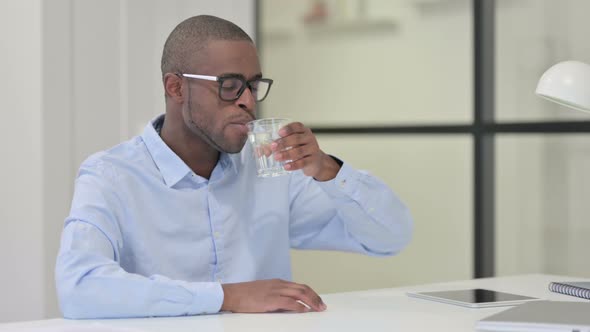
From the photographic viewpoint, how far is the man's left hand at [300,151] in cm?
178

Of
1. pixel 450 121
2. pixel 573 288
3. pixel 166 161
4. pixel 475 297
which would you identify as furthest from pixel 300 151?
pixel 450 121

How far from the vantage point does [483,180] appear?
307cm

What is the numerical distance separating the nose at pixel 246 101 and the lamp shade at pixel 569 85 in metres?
0.59

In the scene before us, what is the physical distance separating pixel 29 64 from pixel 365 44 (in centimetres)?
122

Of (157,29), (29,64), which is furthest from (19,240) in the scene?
(157,29)

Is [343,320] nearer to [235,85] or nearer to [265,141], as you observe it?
[265,141]

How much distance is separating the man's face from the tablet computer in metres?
0.51

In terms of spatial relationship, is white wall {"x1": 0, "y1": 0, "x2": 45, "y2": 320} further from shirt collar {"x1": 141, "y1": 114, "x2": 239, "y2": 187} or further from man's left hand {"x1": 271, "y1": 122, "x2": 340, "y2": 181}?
man's left hand {"x1": 271, "y1": 122, "x2": 340, "y2": 181}

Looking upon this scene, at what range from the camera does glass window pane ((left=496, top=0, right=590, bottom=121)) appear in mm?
2828

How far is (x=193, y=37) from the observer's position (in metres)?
2.04

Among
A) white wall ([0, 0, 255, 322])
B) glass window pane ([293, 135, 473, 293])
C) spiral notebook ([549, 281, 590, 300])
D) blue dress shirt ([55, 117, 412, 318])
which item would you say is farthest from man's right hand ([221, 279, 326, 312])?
white wall ([0, 0, 255, 322])

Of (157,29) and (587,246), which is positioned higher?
(157,29)

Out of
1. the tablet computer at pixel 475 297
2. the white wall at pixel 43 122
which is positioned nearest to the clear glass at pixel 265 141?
the tablet computer at pixel 475 297

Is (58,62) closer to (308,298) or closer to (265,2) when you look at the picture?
(265,2)
